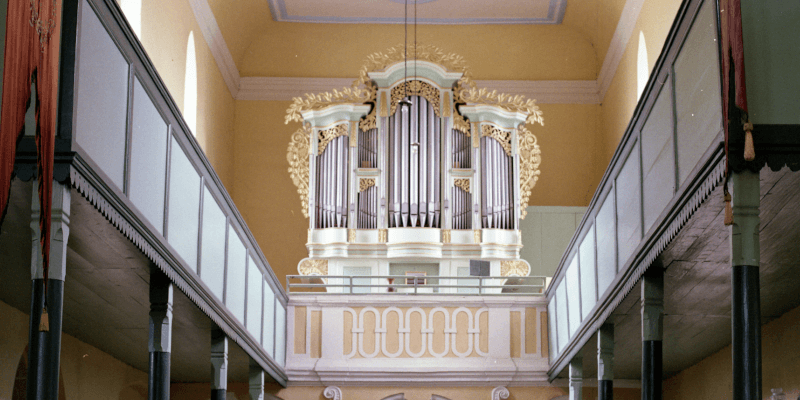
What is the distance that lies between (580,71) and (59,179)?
1785 cm

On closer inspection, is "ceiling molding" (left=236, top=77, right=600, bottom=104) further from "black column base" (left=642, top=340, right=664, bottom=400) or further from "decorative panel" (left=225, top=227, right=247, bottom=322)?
"black column base" (left=642, top=340, right=664, bottom=400)

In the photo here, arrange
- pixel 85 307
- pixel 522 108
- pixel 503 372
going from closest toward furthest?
pixel 85 307, pixel 503 372, pixel 522 108

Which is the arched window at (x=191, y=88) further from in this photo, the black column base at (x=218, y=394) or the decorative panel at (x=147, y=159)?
the decorative panel at (x=147, y=159)

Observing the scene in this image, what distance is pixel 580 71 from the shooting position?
2359cm

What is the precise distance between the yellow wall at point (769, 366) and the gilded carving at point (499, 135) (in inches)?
232

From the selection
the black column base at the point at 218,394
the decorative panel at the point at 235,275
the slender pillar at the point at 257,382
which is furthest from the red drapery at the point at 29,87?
the slender pillar at the point at 257,382

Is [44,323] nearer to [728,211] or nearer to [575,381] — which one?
[728,211]

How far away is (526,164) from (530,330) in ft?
13.3

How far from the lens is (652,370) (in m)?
9.88

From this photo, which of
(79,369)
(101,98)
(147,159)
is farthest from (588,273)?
(79,369)

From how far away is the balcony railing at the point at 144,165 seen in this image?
7.43 meters

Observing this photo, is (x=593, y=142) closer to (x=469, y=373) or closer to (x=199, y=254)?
(x=469, y=373)

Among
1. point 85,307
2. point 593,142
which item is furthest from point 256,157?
point 85,307

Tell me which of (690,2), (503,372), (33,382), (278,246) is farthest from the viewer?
(278,246)
